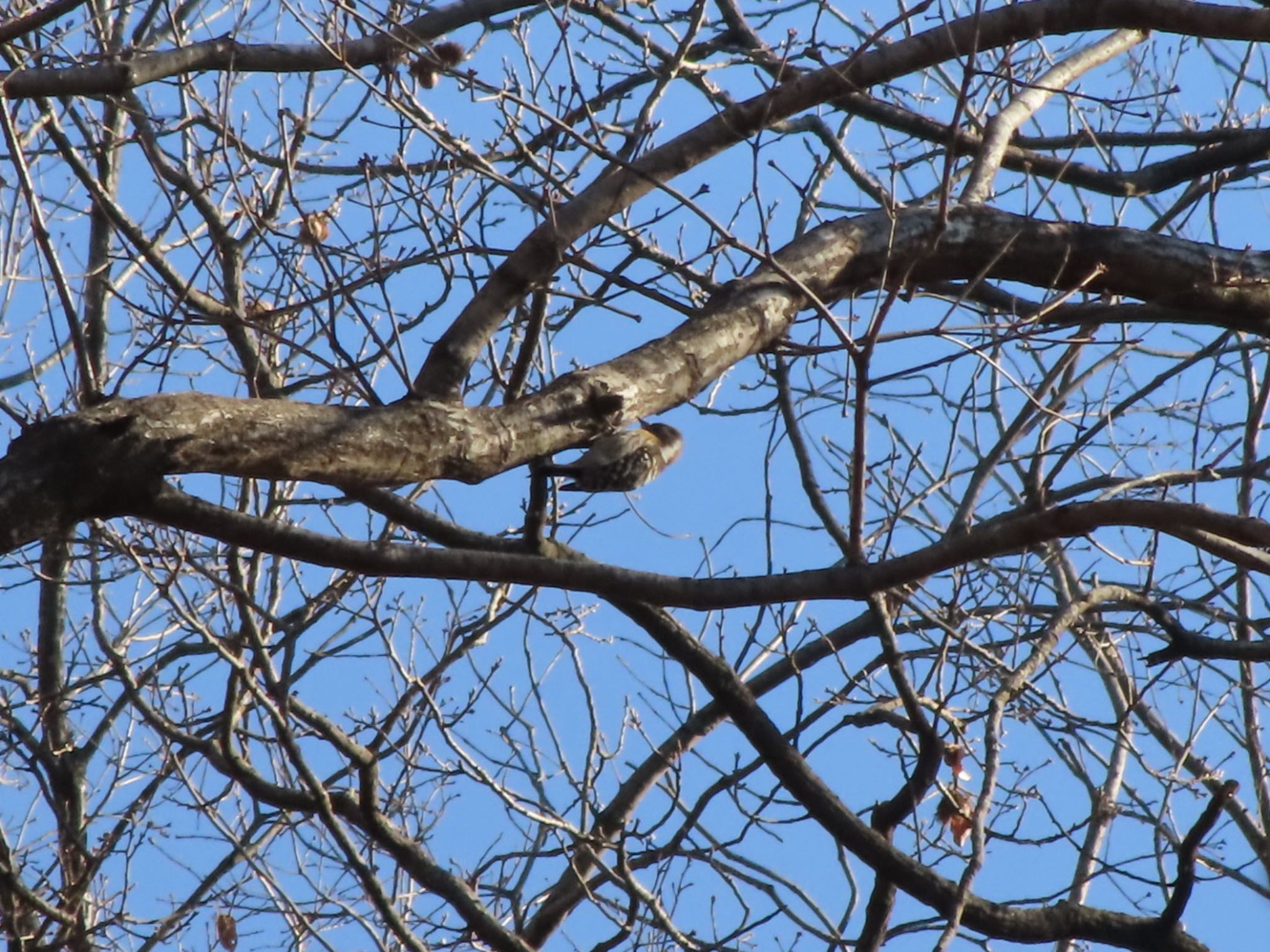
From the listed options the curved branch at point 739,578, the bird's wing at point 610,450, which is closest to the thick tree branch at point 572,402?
the curved branch at point 739,578

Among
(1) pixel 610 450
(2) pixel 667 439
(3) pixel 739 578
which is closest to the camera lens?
(3) pixel 739 578

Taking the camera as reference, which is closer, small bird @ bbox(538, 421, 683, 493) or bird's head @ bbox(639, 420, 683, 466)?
small bird @ bbox(538, 421, 683, 493)

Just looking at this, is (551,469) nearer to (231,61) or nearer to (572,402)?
(572,402)

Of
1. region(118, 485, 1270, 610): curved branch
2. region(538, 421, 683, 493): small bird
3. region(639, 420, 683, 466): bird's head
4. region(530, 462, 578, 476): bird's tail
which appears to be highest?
region(639, 420, 683, 466): bird's head

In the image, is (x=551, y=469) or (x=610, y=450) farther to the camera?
(x=610, y=450)

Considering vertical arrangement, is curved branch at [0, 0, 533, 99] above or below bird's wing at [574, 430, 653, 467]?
above

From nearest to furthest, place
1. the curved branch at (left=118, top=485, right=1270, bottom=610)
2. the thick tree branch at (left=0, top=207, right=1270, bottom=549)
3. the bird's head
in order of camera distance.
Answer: the thick tree branch at (left=0, top=207, right=1270, bottom=549) < the curved branch at (left=118, top=485, right=1270, bottom=610) < the bird's head

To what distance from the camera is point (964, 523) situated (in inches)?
156

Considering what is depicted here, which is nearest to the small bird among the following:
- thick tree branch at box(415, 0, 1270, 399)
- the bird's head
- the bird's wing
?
the bird's wing

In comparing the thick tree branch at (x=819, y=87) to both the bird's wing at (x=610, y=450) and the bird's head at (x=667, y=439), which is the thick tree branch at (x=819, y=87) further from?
the bird's head at (x=667, y=439)

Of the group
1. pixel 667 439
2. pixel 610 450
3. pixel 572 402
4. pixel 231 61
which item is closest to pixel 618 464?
pixel 610 450

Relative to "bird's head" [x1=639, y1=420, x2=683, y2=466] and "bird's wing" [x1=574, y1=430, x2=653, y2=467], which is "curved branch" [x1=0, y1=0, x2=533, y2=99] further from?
"bird's head" [x1=639, y1=420, x2=683, y2=466]

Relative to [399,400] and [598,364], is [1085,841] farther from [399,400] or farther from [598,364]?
[399,400]

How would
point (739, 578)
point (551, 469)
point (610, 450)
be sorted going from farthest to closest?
1. point (610, 450)
2. point (551, 469)
3. point (739, 578)
